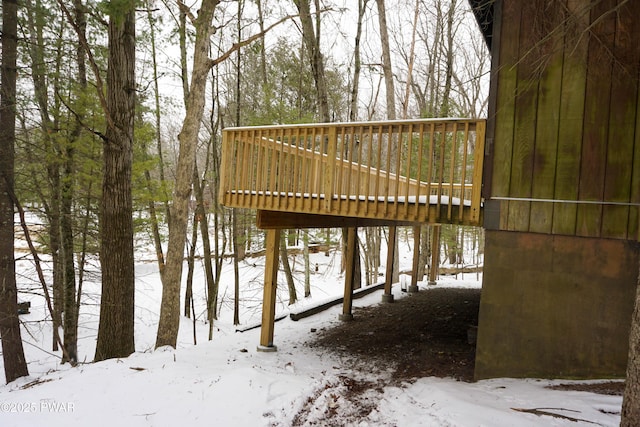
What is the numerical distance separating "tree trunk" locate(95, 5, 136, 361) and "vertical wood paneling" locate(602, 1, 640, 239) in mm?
6072

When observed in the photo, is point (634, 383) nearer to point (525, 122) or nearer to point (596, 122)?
point (596, 122)

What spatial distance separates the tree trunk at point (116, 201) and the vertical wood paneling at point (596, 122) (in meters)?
5.88

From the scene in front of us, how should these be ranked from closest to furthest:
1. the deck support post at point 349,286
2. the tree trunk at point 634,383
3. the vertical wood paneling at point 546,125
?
the tree trunk at point 634,383 → the vertical wood paneling at point 546,125 → the deck support post at point 349,286

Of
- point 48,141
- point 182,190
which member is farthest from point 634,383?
point 48,141

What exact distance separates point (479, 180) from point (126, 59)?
5304 mm

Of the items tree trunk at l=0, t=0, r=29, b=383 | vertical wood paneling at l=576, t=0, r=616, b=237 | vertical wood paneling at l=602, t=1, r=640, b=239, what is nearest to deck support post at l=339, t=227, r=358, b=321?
vertical wood paneling at l=576, t=0, r=616, b=237

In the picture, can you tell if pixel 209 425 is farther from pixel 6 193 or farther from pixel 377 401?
pixel 6 193

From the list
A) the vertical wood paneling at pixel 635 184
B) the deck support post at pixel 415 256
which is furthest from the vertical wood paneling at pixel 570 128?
the deck support post at pixel 415 256

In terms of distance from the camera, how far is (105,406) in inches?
142

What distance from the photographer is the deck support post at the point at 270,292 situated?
18.8ft

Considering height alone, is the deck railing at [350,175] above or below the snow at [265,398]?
above

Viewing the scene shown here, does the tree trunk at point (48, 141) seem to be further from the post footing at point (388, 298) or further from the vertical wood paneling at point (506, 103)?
the vertical wood paneling at point (506, 103)

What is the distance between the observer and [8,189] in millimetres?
7016

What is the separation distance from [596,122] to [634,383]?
242 centimetres
